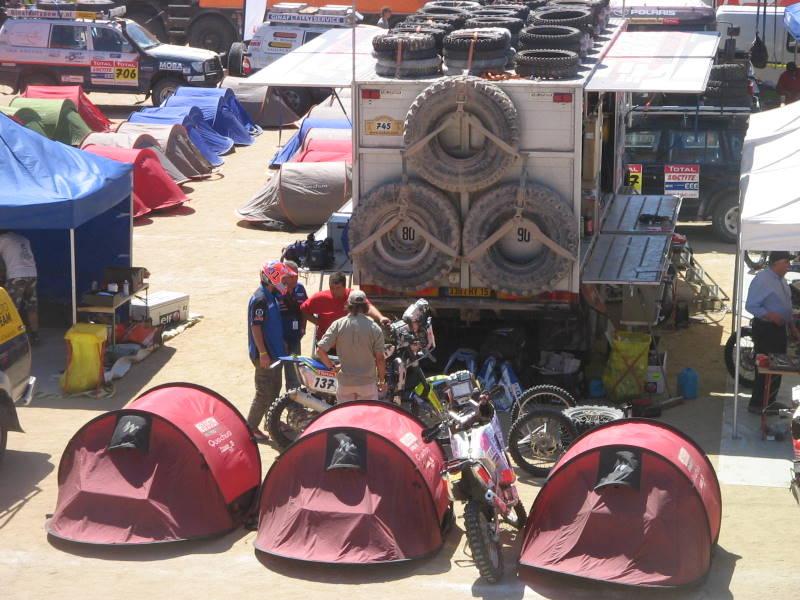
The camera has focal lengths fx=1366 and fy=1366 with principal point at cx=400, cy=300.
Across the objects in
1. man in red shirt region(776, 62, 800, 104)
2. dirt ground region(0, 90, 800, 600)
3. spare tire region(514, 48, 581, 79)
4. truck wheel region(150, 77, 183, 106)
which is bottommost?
dirt ground region(0, 90, 800, 600)

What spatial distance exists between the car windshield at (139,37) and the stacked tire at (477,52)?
16.9 m

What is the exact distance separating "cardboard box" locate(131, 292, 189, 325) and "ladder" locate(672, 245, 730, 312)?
5.32 m

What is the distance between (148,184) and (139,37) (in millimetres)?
9247

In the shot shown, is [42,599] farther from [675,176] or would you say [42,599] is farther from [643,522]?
[675,176]

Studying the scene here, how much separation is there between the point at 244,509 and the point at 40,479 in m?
1.86

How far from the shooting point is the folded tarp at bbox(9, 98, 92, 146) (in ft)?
74.7

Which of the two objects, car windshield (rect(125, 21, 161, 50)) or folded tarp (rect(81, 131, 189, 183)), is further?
car windshield (rect(125, 21, 161, 50))

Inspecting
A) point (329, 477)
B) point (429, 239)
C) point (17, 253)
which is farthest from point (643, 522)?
point (17, 253)

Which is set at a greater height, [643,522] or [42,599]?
[643,522]

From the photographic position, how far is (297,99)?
28.9m

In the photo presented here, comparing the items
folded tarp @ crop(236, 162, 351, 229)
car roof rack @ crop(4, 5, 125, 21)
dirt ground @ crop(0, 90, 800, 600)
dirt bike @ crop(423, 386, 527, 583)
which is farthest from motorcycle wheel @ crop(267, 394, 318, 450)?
car roof rack @ crop(4, 5, 125, 21)

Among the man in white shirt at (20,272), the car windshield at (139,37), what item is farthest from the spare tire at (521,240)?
the car windshield at (139,37)

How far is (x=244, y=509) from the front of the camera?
937cm

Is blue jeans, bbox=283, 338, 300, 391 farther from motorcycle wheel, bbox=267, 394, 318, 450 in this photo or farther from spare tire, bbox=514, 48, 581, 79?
spare tire, bbox=514, 48, 581, 79
